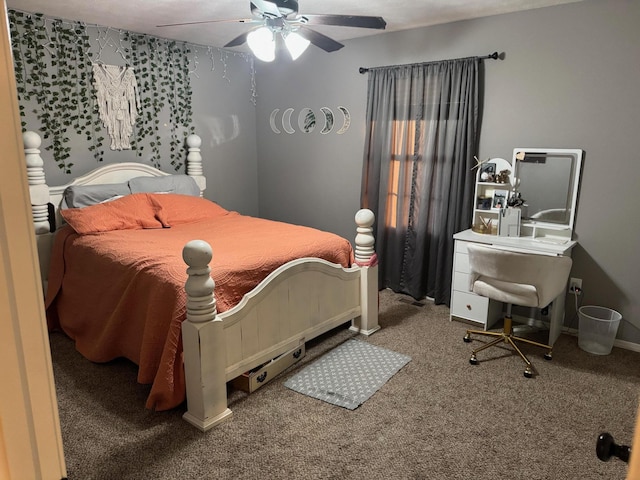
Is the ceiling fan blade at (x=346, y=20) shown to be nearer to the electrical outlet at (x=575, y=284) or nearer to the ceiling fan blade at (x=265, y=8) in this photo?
the ceiling fan blade at (x=265, y=8)

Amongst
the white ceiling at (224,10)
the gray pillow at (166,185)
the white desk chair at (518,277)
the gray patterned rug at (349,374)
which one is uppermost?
the white ceiling at (224,10)

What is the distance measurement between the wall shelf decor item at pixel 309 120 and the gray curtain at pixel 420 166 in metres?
0.35

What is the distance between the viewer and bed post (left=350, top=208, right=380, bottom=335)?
3.28m

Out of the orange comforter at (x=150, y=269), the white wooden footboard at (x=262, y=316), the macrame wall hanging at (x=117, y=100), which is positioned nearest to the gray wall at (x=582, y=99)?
the white wooden footboard at (x=262, y=316)

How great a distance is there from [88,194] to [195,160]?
1174mm

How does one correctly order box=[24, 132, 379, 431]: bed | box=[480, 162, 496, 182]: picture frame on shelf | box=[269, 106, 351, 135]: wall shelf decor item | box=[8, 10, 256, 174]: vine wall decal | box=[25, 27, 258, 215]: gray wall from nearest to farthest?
1. box=[24, 132, 379, 431]: bed
2. box=[8, 10, 256, 174]: vine wall decal
3. box=[480, 162, 496, 182]: picture frame on shelf
4. box=[269, 106, 351, 135]: wall shelf decor item
5. box=[25, 27, 258, 215]: gray wall

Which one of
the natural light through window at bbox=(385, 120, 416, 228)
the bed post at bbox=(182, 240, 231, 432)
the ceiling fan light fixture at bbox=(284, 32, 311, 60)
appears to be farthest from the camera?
the natural light through window at bbox=(385, 120, 416, 228)

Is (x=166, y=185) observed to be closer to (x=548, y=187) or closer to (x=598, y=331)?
(x=548, y=187)

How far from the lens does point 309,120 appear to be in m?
4.74

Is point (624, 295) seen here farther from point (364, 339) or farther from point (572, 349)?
point (364, 339)

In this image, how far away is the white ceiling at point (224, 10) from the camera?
318 centimetres

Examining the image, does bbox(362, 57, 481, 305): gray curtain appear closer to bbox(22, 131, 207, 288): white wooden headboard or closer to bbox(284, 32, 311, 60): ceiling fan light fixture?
bbox(284, 32, 311, 60): ceiling fan light fixture

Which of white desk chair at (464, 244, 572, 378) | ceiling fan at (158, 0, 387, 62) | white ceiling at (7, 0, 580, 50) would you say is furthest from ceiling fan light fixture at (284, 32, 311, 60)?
white desk chair at (464, 244, 572, 378)

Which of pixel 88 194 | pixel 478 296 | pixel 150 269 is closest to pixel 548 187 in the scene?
pixel 478 296
